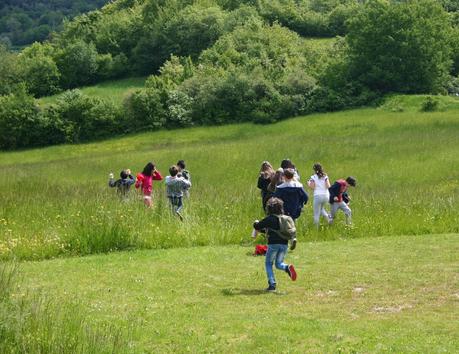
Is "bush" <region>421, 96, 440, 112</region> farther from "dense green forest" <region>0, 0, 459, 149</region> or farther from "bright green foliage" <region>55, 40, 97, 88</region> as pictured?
"bright green foliage" <region>55, 40, 97, 88</region>

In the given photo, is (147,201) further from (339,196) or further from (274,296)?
(274,296)

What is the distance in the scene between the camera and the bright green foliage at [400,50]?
64375 mm

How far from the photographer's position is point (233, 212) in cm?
2092

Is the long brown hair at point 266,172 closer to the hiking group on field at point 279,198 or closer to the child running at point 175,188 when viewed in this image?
the hiking group on field at point 279,198

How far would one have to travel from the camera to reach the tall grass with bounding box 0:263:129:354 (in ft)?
25.6

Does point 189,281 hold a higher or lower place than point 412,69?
lower

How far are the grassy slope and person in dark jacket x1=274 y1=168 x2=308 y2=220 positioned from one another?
1.13 metres

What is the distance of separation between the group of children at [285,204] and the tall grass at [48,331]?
4.69 metres

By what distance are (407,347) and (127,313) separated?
443 centimetres

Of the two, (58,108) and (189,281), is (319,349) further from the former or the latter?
(58,108)

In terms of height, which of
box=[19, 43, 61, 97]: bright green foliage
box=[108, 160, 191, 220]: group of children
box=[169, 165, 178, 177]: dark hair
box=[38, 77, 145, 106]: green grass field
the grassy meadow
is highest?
box=[19, 43, 61, 97]: bright green foliage

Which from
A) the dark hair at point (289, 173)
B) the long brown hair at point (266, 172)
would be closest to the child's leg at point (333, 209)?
the long brown hair at point (266, 172)

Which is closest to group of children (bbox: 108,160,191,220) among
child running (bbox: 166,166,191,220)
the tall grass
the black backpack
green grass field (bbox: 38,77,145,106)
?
child running (bbox: 166,166,191,220)

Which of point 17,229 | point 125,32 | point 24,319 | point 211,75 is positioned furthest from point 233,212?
point 125,32
